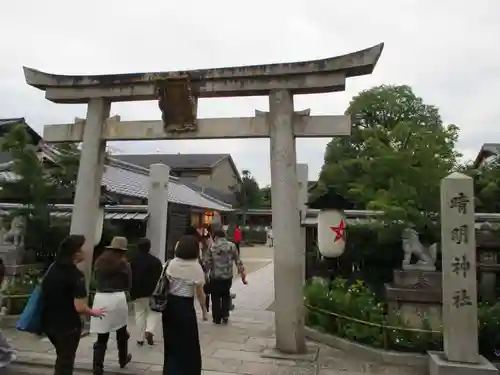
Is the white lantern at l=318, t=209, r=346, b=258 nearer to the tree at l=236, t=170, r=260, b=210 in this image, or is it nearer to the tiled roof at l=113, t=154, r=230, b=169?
the tree at l=236, t=170, r=260, b=210

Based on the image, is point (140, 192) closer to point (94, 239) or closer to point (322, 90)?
point (94, 239)

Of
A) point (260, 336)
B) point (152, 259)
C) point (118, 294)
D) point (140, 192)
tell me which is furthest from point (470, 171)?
point (140, 192)

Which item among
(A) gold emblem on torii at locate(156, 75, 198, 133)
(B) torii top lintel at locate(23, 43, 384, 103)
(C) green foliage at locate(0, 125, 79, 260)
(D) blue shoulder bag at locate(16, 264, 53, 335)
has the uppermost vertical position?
(B) torii top lintel at locate(23, 43, 384, 103)

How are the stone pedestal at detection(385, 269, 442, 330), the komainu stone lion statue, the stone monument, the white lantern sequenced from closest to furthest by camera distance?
1. the stone monument
2. the stone pedestal at detection(385, 269, 442, 330)
3. the komainu stone lion statue
4. the white lantern

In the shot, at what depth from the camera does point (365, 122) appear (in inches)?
984

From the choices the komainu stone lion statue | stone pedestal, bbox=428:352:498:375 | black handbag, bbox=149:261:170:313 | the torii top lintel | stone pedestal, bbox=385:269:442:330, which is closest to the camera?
black handbag, bbox=149:261:170:313

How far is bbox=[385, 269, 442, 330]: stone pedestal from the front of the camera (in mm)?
6766

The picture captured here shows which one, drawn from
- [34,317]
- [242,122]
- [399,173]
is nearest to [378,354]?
[399,173]

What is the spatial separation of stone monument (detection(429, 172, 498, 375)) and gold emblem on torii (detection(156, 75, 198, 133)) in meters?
4.34

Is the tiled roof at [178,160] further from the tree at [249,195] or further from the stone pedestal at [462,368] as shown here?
the stone pedestal at [462,368]

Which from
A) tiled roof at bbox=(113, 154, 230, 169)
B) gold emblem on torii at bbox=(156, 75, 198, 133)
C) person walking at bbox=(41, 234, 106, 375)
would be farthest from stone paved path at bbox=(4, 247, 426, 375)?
tiled roof at bbox=(113, 154, 230, 169)

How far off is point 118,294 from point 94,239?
9.77 feet

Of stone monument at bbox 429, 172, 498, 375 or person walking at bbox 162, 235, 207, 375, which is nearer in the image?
person walking at bbox 162, 235, 207, 375

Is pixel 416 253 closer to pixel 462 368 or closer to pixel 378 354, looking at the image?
pixel 378 354
